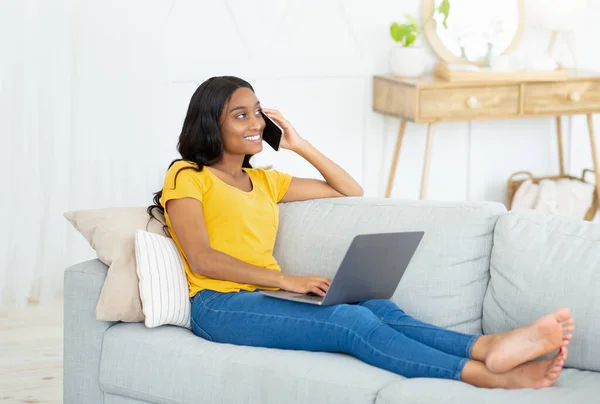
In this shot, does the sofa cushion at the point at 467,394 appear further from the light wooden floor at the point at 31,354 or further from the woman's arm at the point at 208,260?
the light wooden floor at the point at 31,354

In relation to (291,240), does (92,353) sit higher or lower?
lower

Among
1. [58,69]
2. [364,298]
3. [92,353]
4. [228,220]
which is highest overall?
[58,69]

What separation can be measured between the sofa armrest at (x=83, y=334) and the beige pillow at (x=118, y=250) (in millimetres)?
44

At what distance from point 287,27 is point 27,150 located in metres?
1.29

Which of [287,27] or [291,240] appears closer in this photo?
[291,240]

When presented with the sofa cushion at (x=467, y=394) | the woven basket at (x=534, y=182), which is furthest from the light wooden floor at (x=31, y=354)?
the woven basket at (x=534, y=182)

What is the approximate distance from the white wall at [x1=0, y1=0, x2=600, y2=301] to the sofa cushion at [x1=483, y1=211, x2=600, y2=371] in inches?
78.3

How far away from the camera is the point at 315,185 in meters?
2.80

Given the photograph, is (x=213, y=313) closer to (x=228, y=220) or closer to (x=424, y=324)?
(x=228, y=220)

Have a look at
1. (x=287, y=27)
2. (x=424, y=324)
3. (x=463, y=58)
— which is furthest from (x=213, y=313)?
(x=463, y=58)

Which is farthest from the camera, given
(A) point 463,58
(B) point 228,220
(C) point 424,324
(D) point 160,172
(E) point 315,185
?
(A) point 463,58

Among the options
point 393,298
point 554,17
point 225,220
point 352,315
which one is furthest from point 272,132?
point 554,17

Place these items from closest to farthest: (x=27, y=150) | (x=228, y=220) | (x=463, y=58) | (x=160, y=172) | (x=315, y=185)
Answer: (x=228, y=220) → (x=315, y=185) → (x=27, y=150) → (x=160, y=172) → (x=463, y=58)

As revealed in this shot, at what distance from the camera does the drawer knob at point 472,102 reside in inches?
169
